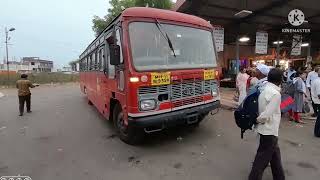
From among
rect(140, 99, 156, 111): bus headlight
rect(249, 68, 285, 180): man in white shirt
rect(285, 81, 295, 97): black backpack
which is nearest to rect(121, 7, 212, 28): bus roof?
rect(140, 99, 156, 111): bus headlight

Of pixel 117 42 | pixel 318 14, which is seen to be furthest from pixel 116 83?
pixel 318 14

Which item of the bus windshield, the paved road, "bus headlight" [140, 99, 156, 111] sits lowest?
the paved road

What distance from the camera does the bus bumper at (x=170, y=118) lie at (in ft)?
19.0

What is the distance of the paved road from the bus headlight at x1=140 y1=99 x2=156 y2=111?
1.03 metres

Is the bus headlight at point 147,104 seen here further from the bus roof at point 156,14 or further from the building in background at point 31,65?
the building in background at point 31,65

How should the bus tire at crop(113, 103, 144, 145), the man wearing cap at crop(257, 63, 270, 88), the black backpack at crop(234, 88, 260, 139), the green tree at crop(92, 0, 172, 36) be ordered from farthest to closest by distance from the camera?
the green tree at crop(92, 0, 172, 36) < the bus tire at crop(113, 103, 144, 145) < the man wearing cap at crop(257, 63, 270, 88) < the black backpack at crop(234, 88, 260, 139)

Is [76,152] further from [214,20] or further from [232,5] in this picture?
[214,20]

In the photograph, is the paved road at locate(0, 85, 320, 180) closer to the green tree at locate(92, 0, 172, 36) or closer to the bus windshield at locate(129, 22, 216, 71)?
the bus windshield at locate(129, 22, 216, 71)

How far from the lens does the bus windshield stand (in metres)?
6.03

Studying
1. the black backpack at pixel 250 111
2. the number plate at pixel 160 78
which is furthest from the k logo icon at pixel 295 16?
the black backpack at pixel 250 111

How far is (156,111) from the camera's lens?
593 cm

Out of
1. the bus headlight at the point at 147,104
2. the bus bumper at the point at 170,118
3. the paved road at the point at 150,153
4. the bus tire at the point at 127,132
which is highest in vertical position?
the bus headlight at the point at 147,104

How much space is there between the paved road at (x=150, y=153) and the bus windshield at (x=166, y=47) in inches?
72.9

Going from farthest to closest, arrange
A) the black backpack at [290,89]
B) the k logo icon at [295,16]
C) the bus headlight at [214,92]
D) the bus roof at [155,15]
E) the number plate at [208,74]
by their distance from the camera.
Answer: the k logo icon at [295,16] < the black backpack at [290,89] < the bus headlight at [214,92] < the number plate at [208,74] < the bus roof at [155,15]
